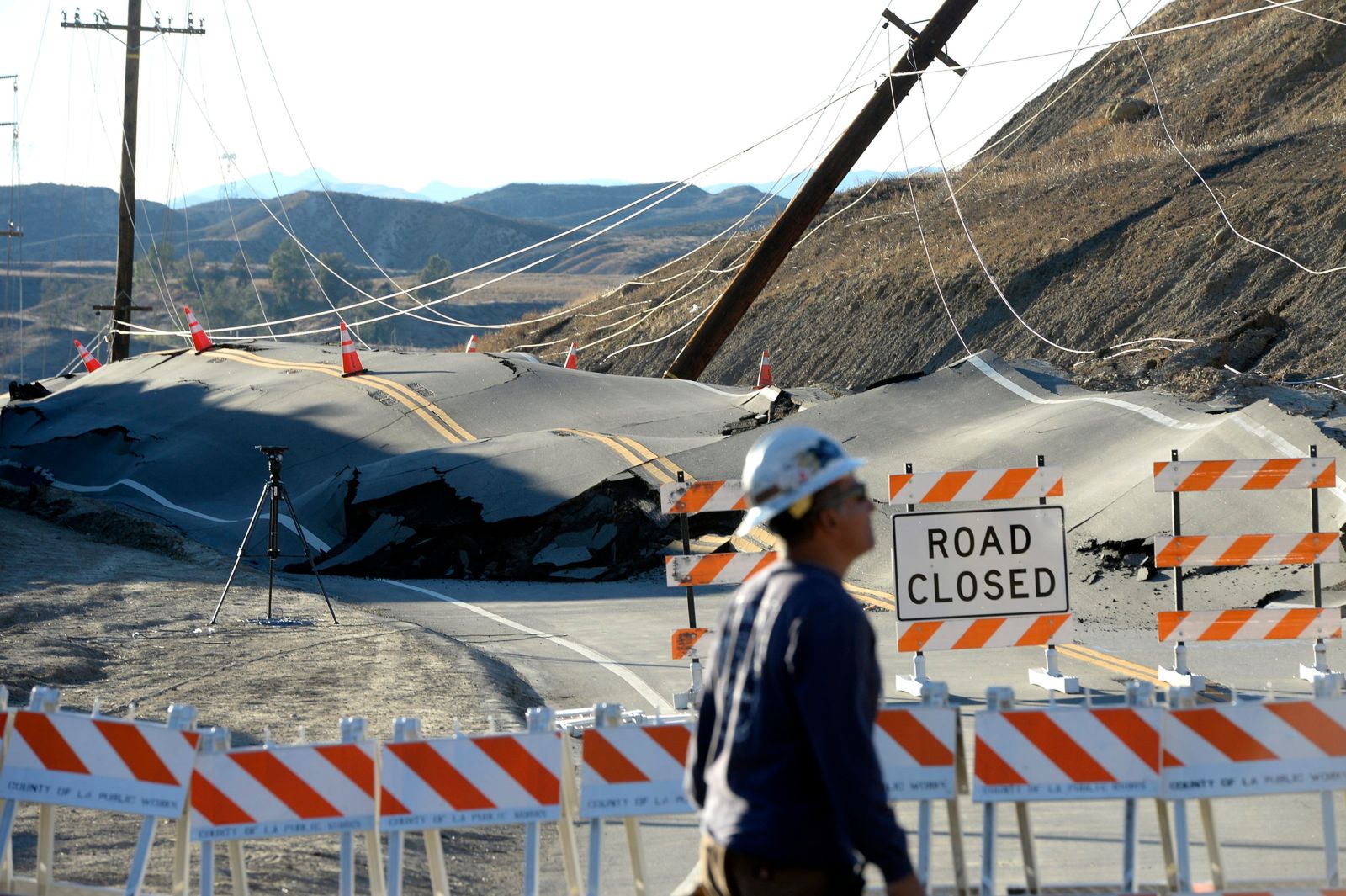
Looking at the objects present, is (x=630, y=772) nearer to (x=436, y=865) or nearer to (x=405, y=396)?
(x=436, y=865)

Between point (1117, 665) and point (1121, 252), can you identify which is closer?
point (1117, 665)

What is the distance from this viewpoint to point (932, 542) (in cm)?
927

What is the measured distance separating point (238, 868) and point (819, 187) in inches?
801

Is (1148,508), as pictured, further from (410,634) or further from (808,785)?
(808,785)

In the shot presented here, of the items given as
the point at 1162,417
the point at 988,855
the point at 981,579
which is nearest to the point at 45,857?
the point at 988,855

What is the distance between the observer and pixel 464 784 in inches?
195

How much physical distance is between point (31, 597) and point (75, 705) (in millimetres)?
5627

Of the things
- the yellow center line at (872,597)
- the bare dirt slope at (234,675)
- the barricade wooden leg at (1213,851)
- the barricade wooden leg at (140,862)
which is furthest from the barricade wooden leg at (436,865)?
the yellow center line at (872,597)

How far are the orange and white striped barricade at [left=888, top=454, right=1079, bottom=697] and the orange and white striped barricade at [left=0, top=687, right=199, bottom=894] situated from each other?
17.4ft

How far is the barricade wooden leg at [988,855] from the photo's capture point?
4.85 meters

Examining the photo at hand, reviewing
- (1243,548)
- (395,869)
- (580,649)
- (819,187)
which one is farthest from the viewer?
(819,187)

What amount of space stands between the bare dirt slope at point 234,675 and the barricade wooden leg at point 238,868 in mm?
526

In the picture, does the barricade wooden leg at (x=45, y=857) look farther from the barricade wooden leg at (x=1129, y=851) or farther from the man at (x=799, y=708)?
the barricade wooden leg at (x=1129, y=851)

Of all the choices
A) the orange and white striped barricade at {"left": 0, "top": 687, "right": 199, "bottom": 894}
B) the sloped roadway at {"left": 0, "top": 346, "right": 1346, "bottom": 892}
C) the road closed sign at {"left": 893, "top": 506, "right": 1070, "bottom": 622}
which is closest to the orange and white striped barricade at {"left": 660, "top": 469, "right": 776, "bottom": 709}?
the sloped roadway at {"left": 0, "top": 346, "right": 1346, "bottom": 892}
